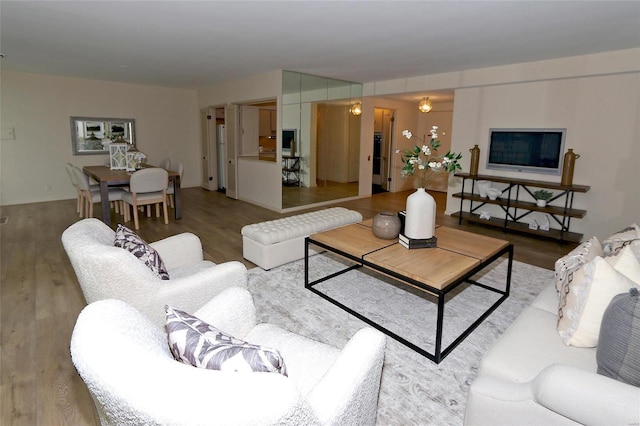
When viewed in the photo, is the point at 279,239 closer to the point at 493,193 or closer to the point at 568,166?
the point at 493,193

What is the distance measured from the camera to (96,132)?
7676mm

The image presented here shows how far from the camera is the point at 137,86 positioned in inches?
316

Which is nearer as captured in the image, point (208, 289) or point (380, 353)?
point (380, 353)

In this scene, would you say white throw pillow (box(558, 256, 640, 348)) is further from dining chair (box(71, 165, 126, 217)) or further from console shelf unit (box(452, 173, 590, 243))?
dining chair (box(71, 165, 126, 217))

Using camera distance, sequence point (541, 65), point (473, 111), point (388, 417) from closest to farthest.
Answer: point (388, 417) → point (541, 65) → point (473, 111)

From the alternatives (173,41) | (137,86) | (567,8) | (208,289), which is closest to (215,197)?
(137,86)

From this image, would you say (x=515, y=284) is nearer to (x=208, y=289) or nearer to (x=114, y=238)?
(x=208, y=289)

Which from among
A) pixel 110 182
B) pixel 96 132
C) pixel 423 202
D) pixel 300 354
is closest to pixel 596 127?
pixel 423 202

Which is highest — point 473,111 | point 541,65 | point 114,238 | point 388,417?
point 541,65

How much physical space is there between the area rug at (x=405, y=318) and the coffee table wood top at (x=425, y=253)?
1.66 feet

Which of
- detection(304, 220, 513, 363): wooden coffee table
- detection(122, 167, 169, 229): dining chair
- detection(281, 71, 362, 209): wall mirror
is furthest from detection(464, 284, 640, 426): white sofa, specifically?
detection(281, 71, 362, 209): wall mirror

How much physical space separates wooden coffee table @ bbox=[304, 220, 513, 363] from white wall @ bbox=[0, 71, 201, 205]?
6755mm

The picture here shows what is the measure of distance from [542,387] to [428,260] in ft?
4.43

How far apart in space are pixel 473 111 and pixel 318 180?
3.08 metres
